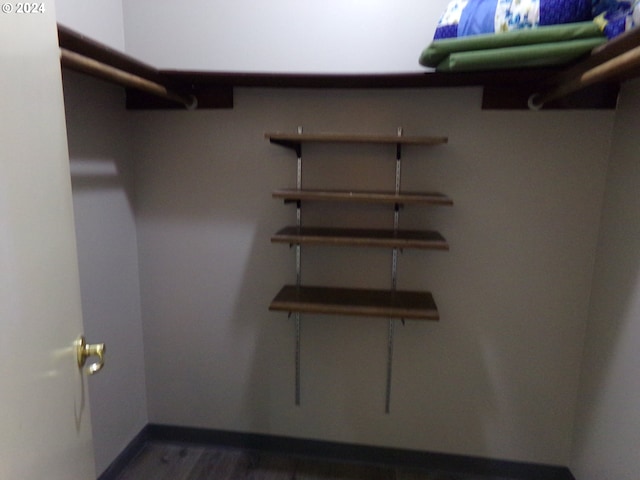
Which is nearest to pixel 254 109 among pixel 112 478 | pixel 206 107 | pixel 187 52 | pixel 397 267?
pixel 206 107

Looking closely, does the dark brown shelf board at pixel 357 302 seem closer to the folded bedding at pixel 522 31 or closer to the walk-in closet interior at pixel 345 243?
the walk-in closet interior at pixel 345 243

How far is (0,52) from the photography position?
670mm

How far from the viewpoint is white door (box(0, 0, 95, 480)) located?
2.31ft

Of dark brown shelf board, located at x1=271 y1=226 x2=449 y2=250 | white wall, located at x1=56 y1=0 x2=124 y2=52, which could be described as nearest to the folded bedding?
dark brown shelf board, located at x1=271 y1=226 x2=449 y2=250

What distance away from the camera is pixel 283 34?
1745mm

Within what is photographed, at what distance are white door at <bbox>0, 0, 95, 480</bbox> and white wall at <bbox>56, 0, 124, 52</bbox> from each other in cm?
81

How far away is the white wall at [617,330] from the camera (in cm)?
140

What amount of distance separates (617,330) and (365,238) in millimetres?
979

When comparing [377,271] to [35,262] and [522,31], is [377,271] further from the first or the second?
[35,262]

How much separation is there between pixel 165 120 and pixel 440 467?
2.05 m

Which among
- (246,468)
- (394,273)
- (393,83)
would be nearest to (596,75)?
(393,83)

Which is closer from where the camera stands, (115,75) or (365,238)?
(115,75)

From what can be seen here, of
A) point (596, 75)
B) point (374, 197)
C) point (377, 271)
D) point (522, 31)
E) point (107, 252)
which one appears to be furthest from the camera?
point (377, 271)

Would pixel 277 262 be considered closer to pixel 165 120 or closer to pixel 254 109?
pixel 254 109
